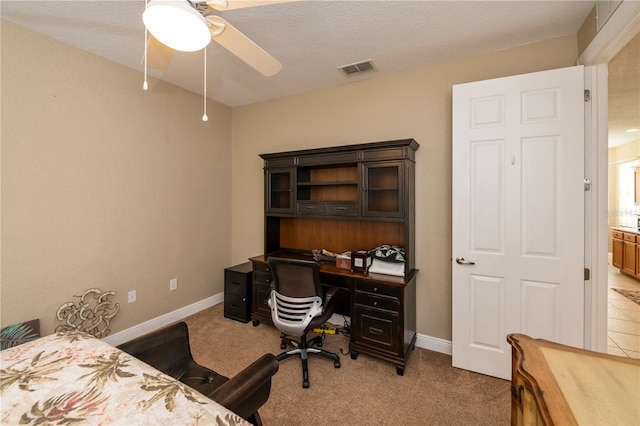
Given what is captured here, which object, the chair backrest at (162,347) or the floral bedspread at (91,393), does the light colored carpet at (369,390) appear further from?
the floral bedspread at (91,393)

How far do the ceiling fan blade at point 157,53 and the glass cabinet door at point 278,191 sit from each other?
1476mm

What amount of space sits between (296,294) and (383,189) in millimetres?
1258

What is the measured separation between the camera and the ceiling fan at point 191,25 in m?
1.08

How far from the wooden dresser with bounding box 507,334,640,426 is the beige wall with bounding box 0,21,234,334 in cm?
318

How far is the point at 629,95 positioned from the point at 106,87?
5.73 meters

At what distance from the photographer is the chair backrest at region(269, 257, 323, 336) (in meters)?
2.06

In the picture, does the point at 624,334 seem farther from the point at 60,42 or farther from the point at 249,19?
the point at 60,42

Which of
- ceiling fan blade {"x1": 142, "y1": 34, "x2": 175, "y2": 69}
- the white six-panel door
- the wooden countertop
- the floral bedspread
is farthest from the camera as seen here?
the wooden countertop

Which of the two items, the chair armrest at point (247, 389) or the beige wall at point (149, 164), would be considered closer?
the chair armrest at point (247, 389)

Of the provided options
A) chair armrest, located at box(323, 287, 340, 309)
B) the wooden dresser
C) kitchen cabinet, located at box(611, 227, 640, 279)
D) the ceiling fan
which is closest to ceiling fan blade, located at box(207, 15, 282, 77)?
the ceiling fan

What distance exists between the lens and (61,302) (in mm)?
2250

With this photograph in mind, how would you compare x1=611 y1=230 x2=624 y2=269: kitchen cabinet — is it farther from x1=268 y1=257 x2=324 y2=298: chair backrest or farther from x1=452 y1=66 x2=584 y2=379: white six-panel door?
x1=268 y1=257 x2=324 y2=298: chair backrest

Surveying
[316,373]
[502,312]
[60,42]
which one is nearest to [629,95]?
[502,312]

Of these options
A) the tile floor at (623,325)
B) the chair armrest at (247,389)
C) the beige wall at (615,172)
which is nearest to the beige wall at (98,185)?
the chair armrest at (247,389)
